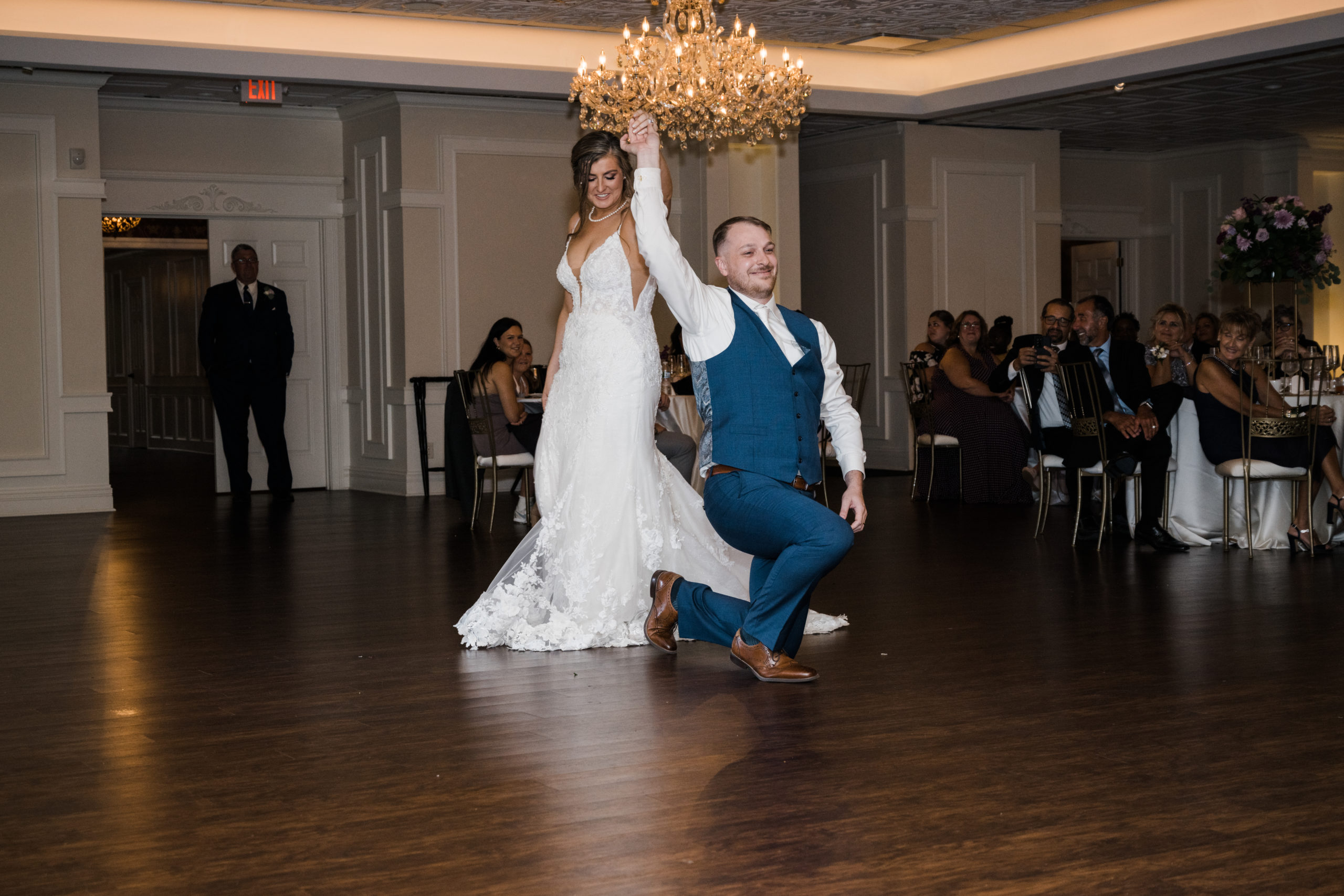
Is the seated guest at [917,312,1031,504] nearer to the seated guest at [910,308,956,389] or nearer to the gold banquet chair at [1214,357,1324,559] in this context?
the seated guest at [910,308,956,389]

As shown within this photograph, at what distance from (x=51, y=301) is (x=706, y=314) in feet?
22.8

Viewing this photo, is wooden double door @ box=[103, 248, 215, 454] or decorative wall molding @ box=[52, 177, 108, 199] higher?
decorative wall molding @ box=[52, 177, 108, 199]

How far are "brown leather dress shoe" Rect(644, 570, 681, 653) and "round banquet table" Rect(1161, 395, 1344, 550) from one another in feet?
12.1

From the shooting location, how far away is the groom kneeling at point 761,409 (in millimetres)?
3578

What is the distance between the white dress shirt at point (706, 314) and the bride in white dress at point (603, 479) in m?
0.82

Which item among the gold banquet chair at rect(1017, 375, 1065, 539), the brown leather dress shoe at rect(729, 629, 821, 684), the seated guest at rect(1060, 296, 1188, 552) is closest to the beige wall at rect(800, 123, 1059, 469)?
the gold banquet chair at rect(1017, 375, 1065, 539)

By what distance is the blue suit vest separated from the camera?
363 cm

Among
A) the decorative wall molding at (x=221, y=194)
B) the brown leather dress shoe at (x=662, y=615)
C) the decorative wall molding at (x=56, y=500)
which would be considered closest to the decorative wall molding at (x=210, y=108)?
the decorative wall molding at (x=221, y=194)

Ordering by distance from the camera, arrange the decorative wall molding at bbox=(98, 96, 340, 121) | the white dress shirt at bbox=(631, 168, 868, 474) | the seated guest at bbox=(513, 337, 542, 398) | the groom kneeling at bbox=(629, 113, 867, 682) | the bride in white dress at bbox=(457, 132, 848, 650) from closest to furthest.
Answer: the white dress shirt at bbox=(631, 168, 868, 474) → the groom kneeling at bbox=(629, 113, 867, 682) → the bride in white dress at bbox=(457, 132, 848, 650) → the seated guest at bbox=(513, 337, 542, 398) → the decorative wall molding at bbox=(98, 96, 340, 121)

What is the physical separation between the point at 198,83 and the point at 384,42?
1.25 metres

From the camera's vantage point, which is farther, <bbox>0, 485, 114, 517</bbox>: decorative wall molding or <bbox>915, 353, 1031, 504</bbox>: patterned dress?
<bbox>915, 353, 1031, 504</bbox>: patterned dress

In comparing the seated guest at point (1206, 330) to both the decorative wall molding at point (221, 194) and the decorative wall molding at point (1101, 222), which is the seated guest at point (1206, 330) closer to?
the decorative wall molding at point (1101, 222)

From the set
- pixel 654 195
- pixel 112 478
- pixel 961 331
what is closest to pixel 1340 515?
pixel 961 331

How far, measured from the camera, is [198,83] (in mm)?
9328
